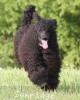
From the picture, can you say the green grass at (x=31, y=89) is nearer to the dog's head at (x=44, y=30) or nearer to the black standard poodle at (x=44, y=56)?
the black standard poodle at (x=44, y=56)

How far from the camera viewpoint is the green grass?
25.7 ft

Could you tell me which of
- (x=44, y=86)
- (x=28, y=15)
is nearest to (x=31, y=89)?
(x=44, y=86)

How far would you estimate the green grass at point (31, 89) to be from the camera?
784 centimetres

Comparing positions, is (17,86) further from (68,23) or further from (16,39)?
(68,23)

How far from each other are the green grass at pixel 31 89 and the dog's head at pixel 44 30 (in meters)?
0.75

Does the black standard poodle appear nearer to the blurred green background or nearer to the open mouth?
the open mouth

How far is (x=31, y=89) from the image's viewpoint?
356 inches

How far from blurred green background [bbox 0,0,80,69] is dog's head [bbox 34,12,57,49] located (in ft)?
38.7

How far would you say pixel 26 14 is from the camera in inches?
456

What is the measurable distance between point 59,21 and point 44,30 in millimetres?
13246

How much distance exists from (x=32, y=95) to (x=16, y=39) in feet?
9.36

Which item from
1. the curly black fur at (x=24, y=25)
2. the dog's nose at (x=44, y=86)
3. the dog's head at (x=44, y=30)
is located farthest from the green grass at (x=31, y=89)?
the dog's head at (x=44, y=30)

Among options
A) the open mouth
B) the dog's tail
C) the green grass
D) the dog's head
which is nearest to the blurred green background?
the dog's tail

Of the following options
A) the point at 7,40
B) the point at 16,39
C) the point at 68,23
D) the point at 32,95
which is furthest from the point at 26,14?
the point at 7,40
